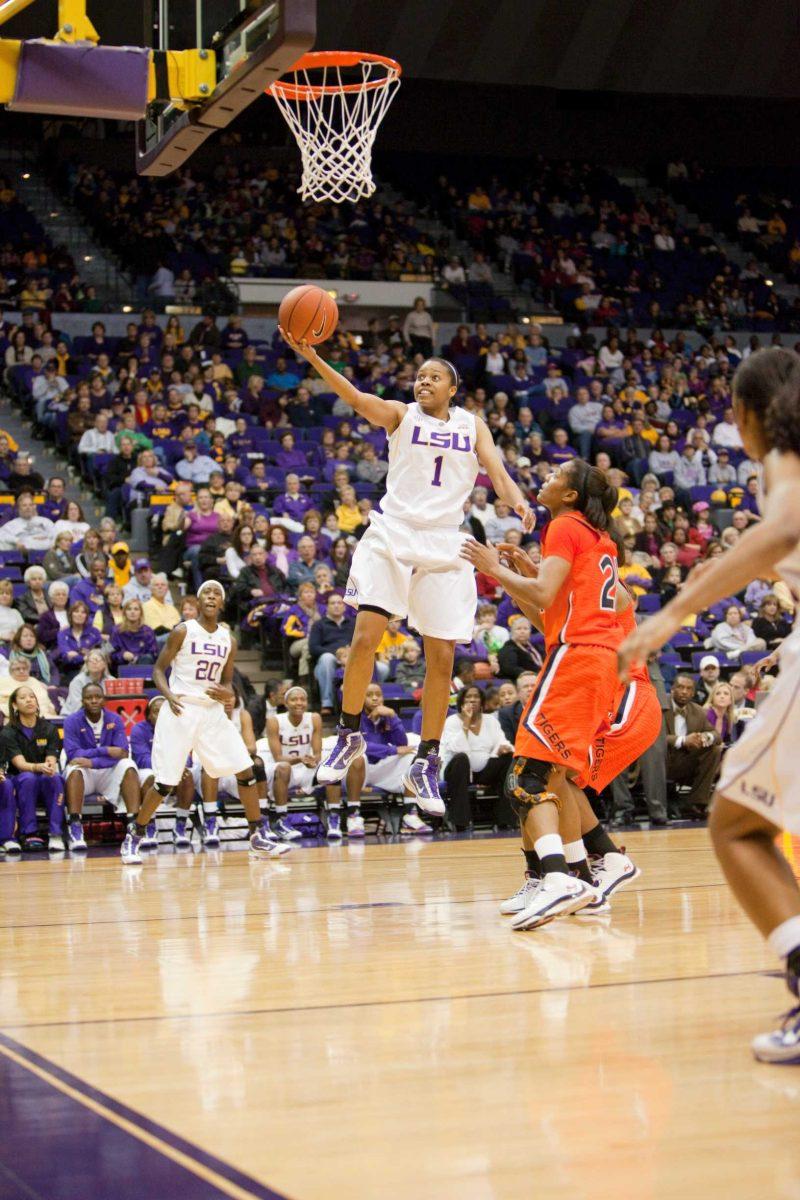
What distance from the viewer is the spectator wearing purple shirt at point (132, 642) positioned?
12.5m

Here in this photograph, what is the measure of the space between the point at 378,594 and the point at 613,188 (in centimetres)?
2148

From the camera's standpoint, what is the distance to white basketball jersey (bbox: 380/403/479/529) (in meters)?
7.43

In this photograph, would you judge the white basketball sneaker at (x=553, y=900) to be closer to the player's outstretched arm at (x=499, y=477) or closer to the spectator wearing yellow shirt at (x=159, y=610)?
the player's outstretched arm at (x=499, y=477)

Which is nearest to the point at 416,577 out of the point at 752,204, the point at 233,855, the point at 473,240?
the point at 233,855

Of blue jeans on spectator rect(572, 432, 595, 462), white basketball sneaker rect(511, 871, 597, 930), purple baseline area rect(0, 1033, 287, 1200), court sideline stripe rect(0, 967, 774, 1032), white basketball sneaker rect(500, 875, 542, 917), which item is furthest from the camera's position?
blue jeans on spectator rect(572, 432, 595, 462)

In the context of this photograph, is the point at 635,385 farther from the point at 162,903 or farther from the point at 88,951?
the point at 88,951

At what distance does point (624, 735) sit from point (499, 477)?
1.46 m

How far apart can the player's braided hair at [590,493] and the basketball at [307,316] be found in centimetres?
143

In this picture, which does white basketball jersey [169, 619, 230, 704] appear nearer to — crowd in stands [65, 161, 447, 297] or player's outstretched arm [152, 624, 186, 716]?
player's outstretched arm [152, 624, 186, 716]

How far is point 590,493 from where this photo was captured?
6.38 metres

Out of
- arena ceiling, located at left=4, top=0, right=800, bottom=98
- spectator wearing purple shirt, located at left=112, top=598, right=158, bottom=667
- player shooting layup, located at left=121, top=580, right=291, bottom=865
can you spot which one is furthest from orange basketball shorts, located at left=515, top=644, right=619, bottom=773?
arena ceiling, located at left=4, top=0, right=800, bottom=98

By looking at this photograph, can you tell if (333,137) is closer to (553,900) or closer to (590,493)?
(590,493)

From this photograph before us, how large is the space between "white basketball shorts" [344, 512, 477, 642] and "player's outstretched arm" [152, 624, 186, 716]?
9.31 ft

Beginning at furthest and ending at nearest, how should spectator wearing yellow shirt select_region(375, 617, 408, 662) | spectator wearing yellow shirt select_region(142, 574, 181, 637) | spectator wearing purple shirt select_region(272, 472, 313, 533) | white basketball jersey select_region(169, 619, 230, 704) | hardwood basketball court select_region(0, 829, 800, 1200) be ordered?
spectator wearing purple shirt select_region(272, 472, 313, 533) < spectator wearing yellow shirt select_region(375, 617, 408, 662) < spectator wearing yellow shirt select_region(142, 574, 181, 637) < white basketball jersey select_region(169, 619, 230, 704) < hardwood basketball court select_region(0, 829, 800, 1200)
